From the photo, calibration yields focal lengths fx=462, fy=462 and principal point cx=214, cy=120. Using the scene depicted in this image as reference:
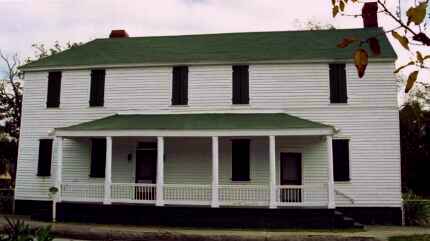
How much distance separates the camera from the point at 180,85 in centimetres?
1888

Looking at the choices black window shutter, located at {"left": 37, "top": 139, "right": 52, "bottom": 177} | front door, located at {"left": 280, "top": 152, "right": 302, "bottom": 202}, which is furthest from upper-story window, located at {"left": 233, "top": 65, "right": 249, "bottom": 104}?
black window shutter, located at {"left": 37, "top": 139, "right": 52, "bottom": 177}

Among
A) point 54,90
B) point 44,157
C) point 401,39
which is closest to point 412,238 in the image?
point 401,39

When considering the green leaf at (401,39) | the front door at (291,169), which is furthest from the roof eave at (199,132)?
the green leaf at (401,39)

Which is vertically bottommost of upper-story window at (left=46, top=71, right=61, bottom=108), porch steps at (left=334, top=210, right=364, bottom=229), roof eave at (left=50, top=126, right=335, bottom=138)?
porch steps at (left=334, top=210, right=364, bottom=229)

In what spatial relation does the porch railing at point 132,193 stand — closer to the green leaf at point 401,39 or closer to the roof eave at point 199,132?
the roof eave at point 199,132

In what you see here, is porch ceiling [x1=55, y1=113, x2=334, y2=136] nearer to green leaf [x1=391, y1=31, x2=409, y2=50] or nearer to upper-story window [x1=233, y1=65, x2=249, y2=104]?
upper-story window [x1=233, y1=65, x2=249, y2=104]

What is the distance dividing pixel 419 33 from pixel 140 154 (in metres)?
17.4

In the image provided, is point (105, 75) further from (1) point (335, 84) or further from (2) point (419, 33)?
(2) point (419, 33)

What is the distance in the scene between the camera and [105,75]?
1953cm

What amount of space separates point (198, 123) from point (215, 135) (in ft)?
4.17

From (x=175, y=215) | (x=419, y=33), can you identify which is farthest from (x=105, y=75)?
(x=419, y=33)

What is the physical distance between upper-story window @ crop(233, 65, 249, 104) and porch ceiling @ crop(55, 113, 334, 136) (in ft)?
2.48

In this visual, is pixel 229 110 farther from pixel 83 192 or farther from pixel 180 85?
pixel 83 192

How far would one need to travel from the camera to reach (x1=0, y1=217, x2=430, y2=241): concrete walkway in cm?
1309
